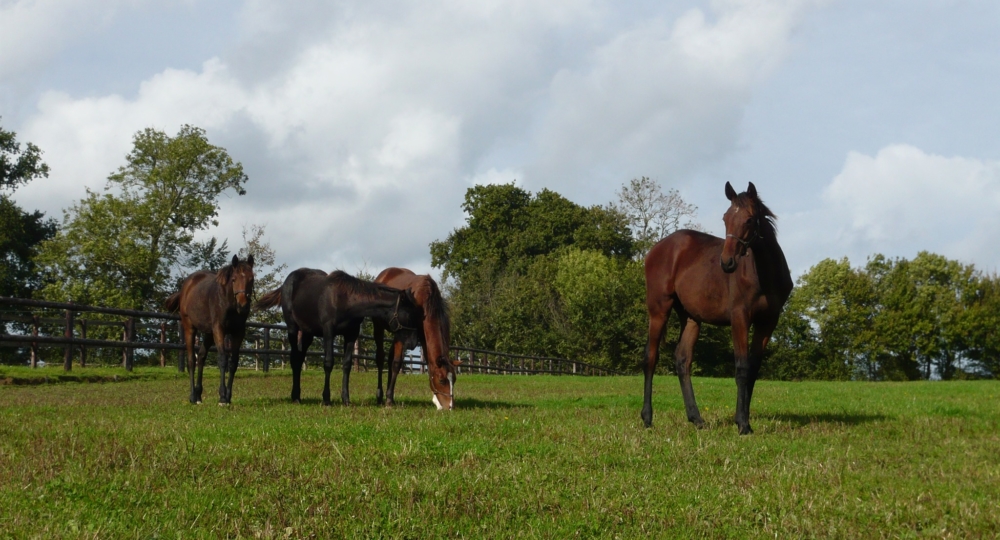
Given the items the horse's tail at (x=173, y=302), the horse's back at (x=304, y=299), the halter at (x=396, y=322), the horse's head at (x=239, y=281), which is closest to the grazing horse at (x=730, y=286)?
the halter at (x=396, y=322)

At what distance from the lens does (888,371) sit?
69.6 m

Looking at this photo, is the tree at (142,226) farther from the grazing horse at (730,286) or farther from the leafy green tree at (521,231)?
the grazing horse at (730,286)

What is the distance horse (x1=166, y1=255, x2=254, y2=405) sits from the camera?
12.6 meters

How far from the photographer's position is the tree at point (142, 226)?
44188mm

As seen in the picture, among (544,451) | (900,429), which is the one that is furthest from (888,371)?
(544,451)

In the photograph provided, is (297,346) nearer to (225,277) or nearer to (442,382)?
(225,277)

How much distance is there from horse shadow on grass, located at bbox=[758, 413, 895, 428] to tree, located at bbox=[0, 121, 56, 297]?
134 ft

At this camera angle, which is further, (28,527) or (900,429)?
(900,429)

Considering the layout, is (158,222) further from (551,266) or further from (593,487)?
(593,487)

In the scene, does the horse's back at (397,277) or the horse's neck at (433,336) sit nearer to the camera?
the horse's neck at (433,336)

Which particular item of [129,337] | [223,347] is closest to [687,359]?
[223,347]

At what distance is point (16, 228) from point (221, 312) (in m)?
38.9

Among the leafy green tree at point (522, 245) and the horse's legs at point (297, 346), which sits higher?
the leafy green tree at point (522, 245)

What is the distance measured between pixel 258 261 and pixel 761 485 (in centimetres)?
4703
